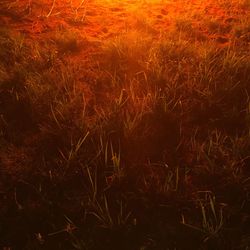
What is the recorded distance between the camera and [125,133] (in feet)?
7.50

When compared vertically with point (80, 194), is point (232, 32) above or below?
above

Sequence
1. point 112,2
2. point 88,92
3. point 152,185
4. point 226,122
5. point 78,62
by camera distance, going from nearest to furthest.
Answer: point 152,185
point 226,122
point 88,92
point 78,62
point 112,2

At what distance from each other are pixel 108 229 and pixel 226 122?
1.11 metres

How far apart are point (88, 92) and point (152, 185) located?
3.36 feet

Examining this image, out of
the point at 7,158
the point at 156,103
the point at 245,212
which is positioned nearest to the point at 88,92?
the point at 156,103

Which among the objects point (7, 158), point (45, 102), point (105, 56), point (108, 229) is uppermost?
point (105, 56)

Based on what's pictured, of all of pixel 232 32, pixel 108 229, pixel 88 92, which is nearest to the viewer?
pixel 108 229

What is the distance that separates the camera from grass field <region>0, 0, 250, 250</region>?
1.85m

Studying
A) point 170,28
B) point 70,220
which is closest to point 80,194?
point 70,220

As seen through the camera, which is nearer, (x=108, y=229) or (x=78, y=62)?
(x=108, y=229)

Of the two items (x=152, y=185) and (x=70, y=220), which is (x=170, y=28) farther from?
(x=70, y=220)

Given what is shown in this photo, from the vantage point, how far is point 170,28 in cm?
346

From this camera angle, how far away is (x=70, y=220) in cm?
189

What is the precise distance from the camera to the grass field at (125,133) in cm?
185
